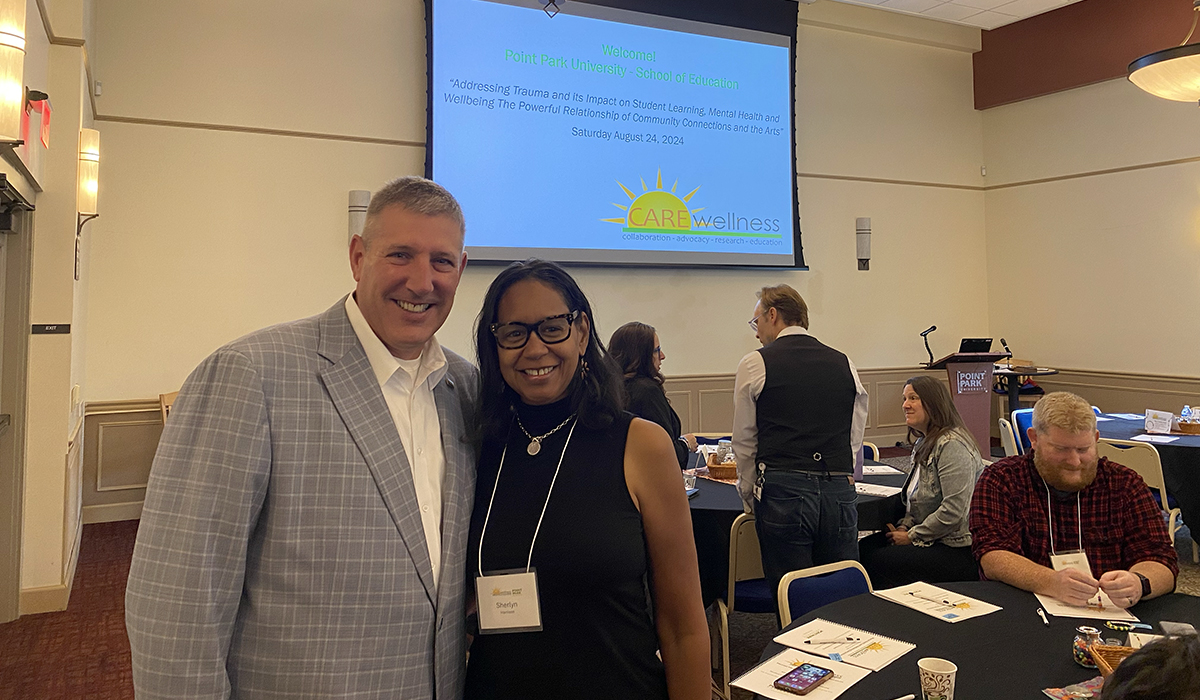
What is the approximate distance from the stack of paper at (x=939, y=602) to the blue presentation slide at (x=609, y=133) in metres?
5.14

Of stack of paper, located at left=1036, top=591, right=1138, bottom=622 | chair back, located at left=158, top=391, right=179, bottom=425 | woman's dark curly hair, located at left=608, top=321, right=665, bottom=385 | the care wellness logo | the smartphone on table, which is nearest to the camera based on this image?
the smartphone on table

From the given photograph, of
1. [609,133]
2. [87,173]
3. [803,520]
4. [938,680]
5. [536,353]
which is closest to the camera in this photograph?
[536,353]

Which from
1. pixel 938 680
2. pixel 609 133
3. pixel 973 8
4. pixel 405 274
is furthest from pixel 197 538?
pixel 973 8

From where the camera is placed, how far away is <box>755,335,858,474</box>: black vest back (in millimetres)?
3152

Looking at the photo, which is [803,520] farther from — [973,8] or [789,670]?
[973,8]

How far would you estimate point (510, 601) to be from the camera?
4.56 ft

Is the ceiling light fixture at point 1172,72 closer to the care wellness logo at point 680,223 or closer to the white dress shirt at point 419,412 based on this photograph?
the care wellness logo at point 680,223

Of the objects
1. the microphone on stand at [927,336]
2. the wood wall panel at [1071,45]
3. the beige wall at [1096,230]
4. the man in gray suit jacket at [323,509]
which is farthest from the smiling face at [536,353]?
the wood wall panel at [1071,45]

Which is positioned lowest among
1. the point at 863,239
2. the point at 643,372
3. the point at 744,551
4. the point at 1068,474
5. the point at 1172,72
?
the point at 744,551

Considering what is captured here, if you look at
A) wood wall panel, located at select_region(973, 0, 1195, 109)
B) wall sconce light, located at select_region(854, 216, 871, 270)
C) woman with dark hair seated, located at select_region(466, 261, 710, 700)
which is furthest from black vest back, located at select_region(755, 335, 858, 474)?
wood wall panel, located at select_region(973, 0, 1195, 109)

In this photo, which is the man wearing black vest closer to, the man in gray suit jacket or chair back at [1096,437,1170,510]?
the man in gray suit jacket

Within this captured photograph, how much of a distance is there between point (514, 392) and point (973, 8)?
9.24m

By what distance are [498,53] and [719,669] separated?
5.61 meters

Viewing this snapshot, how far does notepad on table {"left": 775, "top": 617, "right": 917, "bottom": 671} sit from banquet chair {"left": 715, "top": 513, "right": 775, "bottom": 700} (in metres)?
1.13
